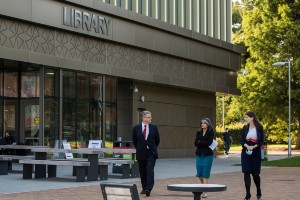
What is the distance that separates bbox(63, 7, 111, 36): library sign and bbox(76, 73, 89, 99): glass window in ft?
6.94

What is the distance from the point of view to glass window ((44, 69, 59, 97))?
2836 cm

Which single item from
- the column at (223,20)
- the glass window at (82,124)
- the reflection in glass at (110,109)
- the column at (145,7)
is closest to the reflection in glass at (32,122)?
the glass window at (82,124)

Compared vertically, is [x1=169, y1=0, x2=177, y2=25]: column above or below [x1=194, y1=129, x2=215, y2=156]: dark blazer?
above

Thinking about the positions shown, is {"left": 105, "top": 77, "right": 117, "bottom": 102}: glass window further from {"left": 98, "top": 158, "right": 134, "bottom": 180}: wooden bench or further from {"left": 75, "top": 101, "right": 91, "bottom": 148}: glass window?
{"left": 98, "top": 158, "right": 134, "bottom": 180}: wooden bench

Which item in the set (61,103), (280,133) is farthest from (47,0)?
(280,133)

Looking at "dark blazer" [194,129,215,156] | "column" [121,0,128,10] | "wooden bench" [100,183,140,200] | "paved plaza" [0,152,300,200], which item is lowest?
"paved plaza" [0,152,300,200]

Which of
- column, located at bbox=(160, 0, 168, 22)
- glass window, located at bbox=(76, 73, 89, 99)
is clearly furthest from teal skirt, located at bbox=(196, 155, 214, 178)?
column, located at bbox=(160, 0, 168, 22)

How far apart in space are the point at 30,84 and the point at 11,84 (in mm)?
1150

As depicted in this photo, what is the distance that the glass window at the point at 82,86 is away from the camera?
30.3 metres

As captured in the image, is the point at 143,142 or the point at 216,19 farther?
the point at 216,19

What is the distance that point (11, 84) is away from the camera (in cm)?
3022

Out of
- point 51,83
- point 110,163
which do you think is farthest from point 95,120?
point 110,163

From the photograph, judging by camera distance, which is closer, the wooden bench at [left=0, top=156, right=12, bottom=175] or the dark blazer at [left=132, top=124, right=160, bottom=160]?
the dark blazer at [left=132, top=124, right=160, bottom=160]

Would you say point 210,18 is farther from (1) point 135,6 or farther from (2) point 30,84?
(2) point 30,84
